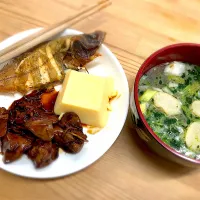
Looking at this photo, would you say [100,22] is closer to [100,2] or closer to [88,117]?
[100,2]

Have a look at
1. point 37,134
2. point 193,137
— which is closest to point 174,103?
point 193,137

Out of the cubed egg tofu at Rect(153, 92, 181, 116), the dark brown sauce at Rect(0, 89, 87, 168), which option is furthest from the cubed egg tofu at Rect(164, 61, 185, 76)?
the dark brown sauce at Rect(0, 89, 87, 168)

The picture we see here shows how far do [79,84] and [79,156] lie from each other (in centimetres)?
28

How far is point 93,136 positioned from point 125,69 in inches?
14.5

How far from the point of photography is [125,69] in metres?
1.50

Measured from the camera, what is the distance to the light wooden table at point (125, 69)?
1245 mm

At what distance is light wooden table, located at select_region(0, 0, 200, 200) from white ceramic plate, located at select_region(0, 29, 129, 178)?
0.24 feet

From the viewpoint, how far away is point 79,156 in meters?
1.24

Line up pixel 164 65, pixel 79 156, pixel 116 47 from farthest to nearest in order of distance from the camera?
pixel 116 47
pixel 164 65
pixel 79 156

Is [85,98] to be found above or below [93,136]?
above

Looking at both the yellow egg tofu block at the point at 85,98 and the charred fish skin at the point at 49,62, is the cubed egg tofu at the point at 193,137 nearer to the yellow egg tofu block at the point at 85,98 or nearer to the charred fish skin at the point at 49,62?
the yellow egg tofu block at the point at 85,98

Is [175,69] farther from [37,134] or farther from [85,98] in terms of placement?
[37,134]

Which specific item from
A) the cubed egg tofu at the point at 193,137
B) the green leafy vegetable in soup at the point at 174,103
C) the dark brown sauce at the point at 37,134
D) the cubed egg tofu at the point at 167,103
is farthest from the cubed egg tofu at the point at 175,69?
the dark brown sauce at the point at 37,134

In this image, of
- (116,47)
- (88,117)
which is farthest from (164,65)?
(88,117)
